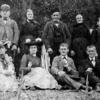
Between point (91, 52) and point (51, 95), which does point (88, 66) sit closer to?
point (91, 52)

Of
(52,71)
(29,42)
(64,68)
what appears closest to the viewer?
(52,71)

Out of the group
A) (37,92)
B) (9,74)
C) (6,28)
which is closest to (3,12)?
(6,28)

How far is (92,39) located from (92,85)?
1215 millimetres

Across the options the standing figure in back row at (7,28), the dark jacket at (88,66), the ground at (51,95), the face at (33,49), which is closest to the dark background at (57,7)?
the standing figure in back row at (7,28)

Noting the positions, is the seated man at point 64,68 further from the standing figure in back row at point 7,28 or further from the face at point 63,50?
the standing figure in back row at point 7,28

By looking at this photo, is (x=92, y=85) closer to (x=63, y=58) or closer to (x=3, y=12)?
(x=63, y=58)

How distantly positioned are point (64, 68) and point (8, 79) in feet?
4.32

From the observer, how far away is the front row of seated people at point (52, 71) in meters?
8.02

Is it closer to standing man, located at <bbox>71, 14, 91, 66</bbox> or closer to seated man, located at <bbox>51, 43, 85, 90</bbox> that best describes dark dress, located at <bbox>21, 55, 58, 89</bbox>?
seated man, located at <bbox>51, 43, 85, 90</bbox>

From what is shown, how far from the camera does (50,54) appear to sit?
29.1 feet

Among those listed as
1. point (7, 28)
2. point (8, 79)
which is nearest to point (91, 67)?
point (8, 79)

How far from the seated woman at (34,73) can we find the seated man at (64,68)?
16 centimetres

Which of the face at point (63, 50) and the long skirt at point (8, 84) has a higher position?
the face at point (63, 50)

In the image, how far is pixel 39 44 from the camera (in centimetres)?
895
